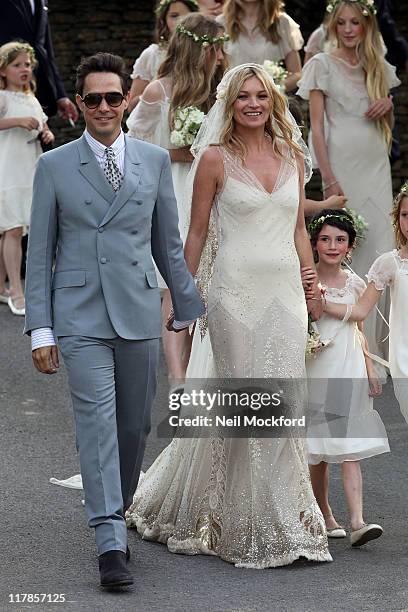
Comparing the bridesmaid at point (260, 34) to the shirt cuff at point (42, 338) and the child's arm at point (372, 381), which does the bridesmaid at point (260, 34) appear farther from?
the shirt cuff at point (42, 338)

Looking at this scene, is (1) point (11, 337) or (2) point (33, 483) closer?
(2) point (33, 483)

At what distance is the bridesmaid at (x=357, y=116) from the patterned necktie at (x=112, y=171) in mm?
4350

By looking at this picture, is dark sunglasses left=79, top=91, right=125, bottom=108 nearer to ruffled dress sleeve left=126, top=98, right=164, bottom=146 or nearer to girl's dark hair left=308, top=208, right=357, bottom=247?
girl's dark hair left=308, top=208, right=357, bottom=247

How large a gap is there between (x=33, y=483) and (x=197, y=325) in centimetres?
155

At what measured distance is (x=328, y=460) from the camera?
7.58 metres

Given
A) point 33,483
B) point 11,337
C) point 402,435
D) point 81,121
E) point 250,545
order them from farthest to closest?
1. point 81,121
2. point 11,337
3. point 402,435
4. point 33,483
5. point 250,545

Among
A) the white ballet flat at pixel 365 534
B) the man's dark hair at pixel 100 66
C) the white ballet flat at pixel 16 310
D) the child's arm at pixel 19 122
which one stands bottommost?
the white ballet flat at pixel 16 310

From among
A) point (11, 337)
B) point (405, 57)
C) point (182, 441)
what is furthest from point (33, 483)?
point (405, 57)

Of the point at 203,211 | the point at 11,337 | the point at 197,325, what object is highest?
the point at 203,211

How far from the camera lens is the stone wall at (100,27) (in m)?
18.5

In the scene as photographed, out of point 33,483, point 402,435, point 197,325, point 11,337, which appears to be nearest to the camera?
point 197,325

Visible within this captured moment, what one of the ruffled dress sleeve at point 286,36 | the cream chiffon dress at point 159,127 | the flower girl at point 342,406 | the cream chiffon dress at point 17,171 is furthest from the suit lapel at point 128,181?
the cream chiffon dress at point 17,171

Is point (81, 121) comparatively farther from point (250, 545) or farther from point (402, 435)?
point (250, 545)

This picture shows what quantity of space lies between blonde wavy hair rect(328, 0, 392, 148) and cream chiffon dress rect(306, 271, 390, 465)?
3563mm
